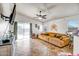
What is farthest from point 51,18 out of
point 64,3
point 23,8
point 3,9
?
point 3,9

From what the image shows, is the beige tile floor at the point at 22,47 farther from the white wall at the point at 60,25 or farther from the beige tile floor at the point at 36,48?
the white wall at the point at 60,25

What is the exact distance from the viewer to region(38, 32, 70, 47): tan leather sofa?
170 cm

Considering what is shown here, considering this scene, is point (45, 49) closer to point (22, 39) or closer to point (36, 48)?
point (36, 48)

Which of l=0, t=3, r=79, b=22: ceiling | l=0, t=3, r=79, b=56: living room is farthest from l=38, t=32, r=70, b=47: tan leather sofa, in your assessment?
l=0, t=3, r=79, b=22: ceiling

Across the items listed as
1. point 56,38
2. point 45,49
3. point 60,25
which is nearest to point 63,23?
point 60,25

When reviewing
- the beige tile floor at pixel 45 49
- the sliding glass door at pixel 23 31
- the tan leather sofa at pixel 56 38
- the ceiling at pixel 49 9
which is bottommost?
the beige tile floor at pixel 45 49

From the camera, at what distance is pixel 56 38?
67.5 inches

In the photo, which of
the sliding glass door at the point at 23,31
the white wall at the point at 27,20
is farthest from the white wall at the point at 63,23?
the sliding glass door at the point at 23,31

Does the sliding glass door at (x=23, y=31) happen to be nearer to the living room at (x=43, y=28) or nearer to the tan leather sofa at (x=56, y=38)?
the living room at (x=43, y=28)

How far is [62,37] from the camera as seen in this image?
171 cm

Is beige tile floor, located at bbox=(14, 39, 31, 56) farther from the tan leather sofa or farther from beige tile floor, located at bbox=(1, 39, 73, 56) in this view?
the tan leather sofa

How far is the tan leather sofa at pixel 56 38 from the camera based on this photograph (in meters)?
1.70

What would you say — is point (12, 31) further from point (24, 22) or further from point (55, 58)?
point (55, 58)

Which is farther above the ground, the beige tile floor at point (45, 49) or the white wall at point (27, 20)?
the white wall at point (27, 20)
